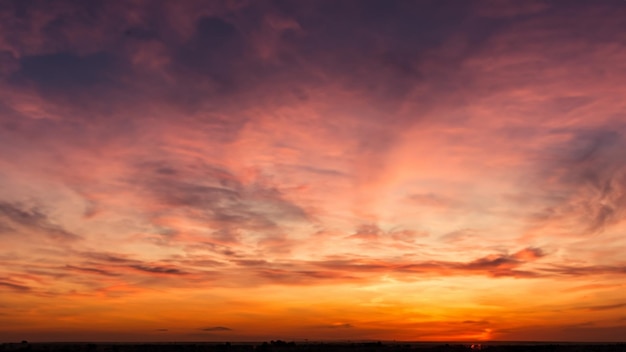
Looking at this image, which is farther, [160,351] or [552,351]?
[552,351]

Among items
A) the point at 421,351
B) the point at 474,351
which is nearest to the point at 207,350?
the point at 421,351

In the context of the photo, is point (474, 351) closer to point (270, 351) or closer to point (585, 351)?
point (585, 351)

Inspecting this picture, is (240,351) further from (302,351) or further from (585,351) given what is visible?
(585,351)

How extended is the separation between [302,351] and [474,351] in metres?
31.9

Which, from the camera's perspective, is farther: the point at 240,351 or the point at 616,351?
the point at 616,351

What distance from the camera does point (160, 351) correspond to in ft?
366

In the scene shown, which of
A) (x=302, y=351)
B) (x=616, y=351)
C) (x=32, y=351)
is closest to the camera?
(x=32, y=351)

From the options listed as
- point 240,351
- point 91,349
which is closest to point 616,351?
point 240,351

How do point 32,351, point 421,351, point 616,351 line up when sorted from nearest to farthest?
point 32,351
point 421,351
point 616,351

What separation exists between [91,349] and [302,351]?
39082 mm

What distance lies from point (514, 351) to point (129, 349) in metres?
71.4

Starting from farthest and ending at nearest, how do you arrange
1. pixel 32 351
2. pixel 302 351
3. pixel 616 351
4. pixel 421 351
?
pixel 616 351
pixel 421 351
pixel 302 351
pixel 32 351

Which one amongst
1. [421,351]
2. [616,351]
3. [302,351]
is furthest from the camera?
[616,351]

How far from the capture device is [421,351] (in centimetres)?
11394
